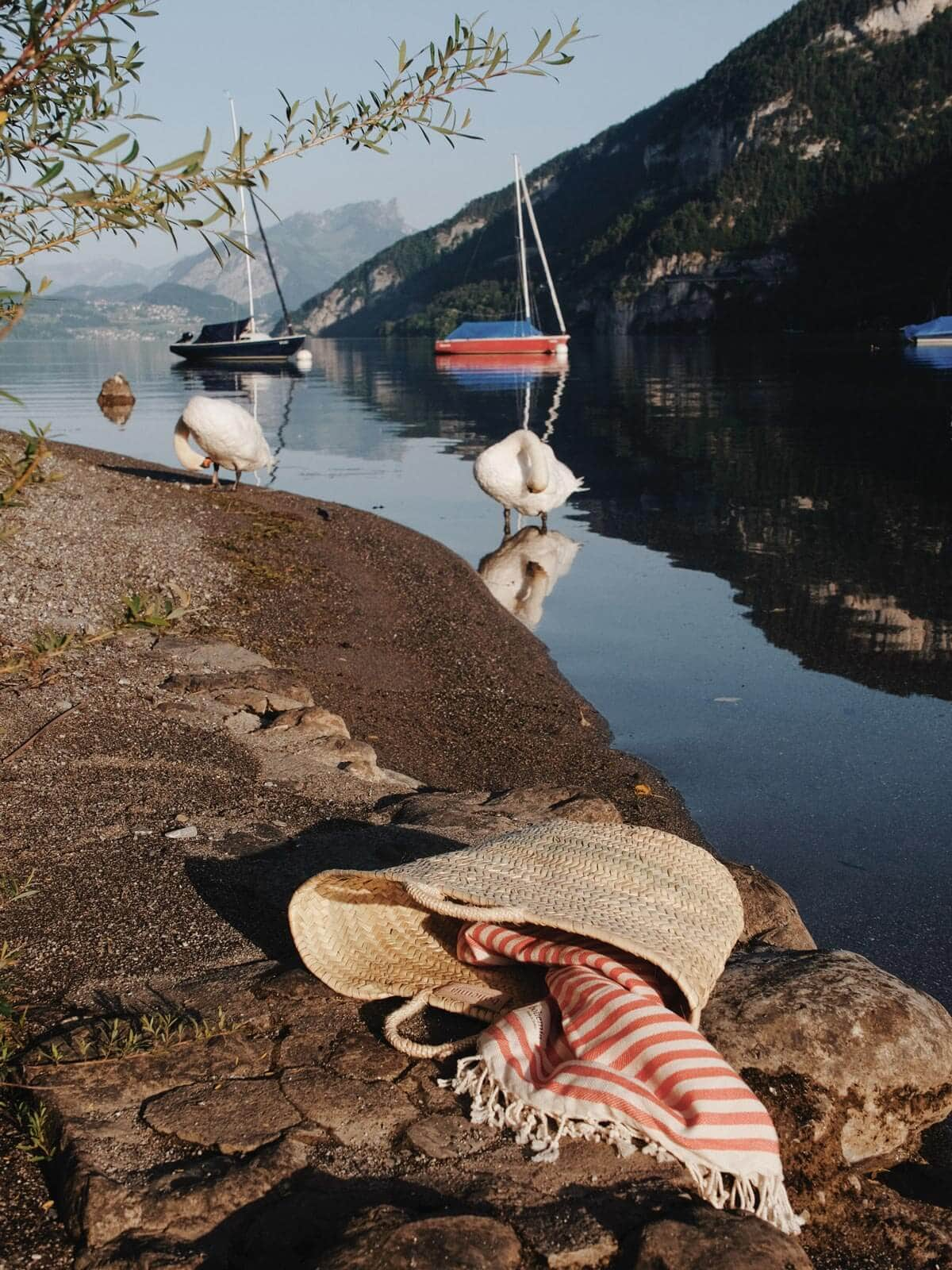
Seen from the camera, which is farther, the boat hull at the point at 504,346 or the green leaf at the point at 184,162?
the boat hull at the point at 504,346

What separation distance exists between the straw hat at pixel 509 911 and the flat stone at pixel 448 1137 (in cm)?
56

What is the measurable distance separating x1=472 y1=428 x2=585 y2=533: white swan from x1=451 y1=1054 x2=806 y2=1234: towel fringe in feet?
46.4

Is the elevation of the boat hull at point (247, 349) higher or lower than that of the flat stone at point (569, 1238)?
higher

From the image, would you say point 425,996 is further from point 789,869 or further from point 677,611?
point 677,611

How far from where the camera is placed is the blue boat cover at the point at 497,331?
79.2 meters

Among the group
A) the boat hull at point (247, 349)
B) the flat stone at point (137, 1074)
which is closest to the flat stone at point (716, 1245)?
the flat stone at point (137, 1074)

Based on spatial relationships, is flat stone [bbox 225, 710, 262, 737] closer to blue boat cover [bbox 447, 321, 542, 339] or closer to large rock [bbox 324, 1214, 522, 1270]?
large rock [bbox 324, 1214, 522, 1270]

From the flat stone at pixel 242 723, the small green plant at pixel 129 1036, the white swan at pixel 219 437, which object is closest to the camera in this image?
the small green plant at pixel 129 1036

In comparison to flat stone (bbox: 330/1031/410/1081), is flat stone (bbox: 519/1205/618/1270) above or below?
below

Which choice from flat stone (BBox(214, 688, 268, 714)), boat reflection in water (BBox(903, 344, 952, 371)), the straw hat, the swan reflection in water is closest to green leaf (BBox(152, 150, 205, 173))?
the straw hat

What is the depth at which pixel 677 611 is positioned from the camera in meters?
13.0

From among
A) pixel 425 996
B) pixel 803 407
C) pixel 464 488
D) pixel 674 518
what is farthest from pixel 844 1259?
pixel 803 407

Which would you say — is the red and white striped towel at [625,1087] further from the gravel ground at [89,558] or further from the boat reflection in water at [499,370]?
the boat reflection in water at [499,370]

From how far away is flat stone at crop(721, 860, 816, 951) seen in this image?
495 cm
